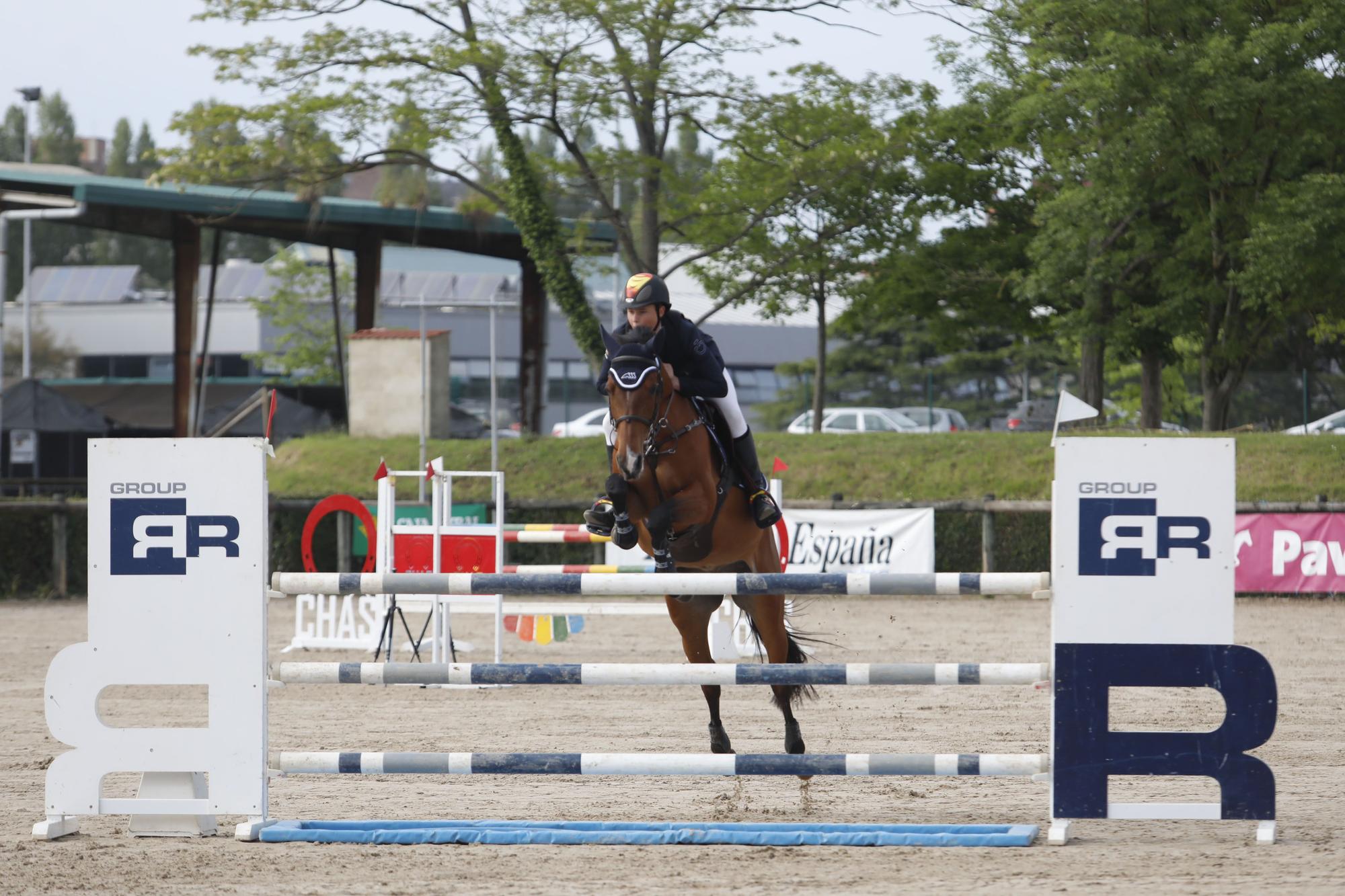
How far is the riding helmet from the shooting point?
6.06m

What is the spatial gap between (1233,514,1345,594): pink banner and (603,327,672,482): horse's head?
38.9 feet

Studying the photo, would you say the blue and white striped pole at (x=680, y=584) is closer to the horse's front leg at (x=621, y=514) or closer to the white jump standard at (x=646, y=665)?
the white jump standard at (x=646, y=665)

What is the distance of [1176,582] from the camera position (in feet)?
Answer: 16.2

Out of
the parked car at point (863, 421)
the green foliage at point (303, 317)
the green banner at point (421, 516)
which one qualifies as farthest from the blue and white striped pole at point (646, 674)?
the green foliage at point (303, 317)

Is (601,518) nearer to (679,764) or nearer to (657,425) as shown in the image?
(657,425)

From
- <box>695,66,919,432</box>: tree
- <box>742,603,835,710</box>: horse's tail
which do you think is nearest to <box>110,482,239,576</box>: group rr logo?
<box>742,603,835,710</box>: horse's tail

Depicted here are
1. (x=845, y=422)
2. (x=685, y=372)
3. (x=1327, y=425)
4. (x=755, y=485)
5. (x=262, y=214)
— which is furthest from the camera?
(x=845, y=422)

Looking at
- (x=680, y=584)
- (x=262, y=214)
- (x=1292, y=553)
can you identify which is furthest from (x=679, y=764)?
(x=262, y=214)

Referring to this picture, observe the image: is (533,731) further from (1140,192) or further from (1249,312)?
(1249,312)

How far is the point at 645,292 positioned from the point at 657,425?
57 centimetres

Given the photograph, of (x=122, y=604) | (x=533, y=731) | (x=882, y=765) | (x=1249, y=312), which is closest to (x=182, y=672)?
(x=122, y=604)

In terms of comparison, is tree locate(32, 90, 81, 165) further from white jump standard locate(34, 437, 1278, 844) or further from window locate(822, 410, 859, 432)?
white jump standard locate(34, 437, 1278, 844)

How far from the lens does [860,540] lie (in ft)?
52.9

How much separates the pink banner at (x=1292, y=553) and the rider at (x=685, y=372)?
11112 mm
